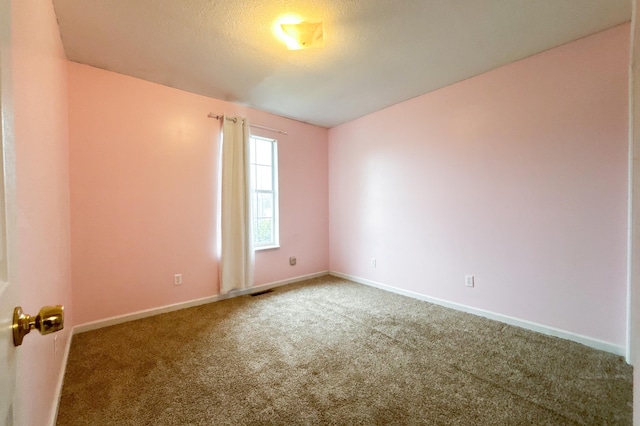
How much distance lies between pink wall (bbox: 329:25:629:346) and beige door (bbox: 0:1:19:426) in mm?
3128

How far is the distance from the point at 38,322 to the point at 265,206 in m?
3.38

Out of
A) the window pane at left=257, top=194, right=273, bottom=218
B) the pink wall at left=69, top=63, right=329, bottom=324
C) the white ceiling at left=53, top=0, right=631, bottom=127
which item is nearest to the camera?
the white ceiling at left=53, top=0, right=631, bottom=127

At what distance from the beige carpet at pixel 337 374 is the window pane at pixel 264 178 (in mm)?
1845

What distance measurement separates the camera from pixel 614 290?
200cm

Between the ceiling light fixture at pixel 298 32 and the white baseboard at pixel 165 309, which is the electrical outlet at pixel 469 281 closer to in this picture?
the white baseboard at pixel 165 309

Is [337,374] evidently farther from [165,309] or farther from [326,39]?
[326,39]

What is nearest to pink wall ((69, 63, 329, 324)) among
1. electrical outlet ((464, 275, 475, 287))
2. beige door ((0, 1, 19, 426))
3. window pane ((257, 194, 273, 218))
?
window pane ((257, 194, 273, 218))

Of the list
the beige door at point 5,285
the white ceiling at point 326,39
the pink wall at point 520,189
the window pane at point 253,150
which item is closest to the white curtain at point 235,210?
the window pane at point 253,150

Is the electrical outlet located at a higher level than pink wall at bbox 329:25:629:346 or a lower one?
lower

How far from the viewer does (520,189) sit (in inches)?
96.4

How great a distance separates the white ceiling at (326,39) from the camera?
181 centimetres

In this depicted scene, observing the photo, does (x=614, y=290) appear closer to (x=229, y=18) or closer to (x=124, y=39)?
(x=229, y=18)

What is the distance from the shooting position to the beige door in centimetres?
46

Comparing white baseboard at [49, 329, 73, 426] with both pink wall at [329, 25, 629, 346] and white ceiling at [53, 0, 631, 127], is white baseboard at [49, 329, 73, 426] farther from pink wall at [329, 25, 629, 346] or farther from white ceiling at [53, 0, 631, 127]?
pink wall at [329, 25, 629, 346]
